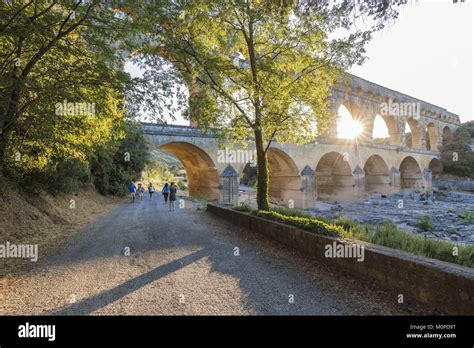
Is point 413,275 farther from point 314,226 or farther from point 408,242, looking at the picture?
point 314,226

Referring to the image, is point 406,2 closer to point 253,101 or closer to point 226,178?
point 253,101

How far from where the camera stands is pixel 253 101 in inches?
294

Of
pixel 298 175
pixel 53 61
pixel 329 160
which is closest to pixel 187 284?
pixel 53 61

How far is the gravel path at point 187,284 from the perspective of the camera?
329 cm

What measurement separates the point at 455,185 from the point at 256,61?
1992 inches

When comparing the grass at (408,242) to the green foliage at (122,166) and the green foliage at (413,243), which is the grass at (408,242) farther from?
the green foliage at (122,166)

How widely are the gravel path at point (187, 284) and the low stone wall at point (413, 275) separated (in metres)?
0.19

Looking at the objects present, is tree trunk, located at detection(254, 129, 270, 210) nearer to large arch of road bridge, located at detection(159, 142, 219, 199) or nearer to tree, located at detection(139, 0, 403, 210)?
tree, located at detection(139, 0, 403, 210)

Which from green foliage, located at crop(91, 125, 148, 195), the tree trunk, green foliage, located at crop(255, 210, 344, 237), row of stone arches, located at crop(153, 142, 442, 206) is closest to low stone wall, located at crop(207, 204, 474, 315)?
green foliage, located at crop(255, 210, 344, 237)

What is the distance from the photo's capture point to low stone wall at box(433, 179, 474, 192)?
3972 centimetres

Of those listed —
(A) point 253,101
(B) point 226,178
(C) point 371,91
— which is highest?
(C) point 371,91

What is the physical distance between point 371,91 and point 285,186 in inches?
885

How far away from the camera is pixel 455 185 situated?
41406 millimetres
